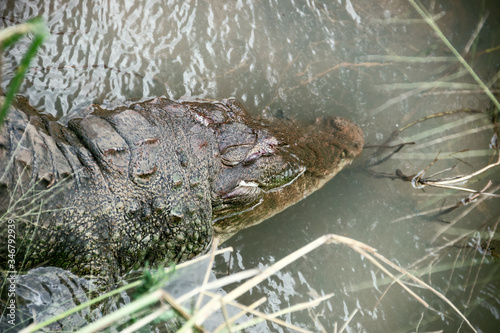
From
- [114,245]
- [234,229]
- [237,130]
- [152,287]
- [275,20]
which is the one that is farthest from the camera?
[275,20]

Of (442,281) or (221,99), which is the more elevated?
(221,99)

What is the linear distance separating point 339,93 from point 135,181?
2126mm

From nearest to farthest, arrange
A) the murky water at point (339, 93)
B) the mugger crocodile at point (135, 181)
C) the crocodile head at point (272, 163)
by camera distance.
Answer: the mugger crocodile at point (135, 181)
the crocodile head at point (272, 163)
the murky water at point (339, 93)

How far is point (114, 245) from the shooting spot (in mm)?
2520

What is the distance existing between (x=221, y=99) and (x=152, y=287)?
1909mm

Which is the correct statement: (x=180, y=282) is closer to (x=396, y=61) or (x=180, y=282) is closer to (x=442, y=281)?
(x=442, y=281)

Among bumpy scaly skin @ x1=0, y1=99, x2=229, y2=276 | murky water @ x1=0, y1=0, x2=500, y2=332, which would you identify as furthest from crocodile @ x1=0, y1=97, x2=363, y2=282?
murky water @ x1=0, y1=0, x2=500, y2=332

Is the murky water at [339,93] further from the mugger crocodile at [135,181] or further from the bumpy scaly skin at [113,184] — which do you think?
the bumpy scaly skin at [113,184]

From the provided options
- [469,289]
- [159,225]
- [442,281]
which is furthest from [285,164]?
[469,289]

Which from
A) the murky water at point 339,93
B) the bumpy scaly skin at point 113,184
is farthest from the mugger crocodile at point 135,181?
the murky water at point 339,93

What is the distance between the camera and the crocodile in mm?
2303

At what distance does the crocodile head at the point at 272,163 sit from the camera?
112 inches

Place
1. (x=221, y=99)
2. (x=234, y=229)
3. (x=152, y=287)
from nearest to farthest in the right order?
(x=152, y=287) → (x=234, y=229) → (x=221, y=99)

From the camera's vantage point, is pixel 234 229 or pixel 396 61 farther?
pixel 396 61
